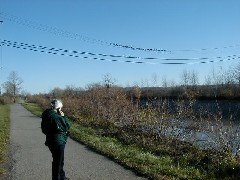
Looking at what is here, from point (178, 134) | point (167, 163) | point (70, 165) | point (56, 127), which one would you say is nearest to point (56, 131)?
point (56, 127)

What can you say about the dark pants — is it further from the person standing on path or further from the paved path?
the paved path

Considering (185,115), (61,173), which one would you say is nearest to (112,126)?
(185,115)

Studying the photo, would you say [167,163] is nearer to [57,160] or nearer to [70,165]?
[70,165]

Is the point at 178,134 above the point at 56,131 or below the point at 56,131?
below

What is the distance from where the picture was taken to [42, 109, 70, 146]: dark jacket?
9.66 m

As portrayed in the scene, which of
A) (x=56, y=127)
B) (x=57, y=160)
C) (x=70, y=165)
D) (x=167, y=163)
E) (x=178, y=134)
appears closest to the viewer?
(x=56, y=127)

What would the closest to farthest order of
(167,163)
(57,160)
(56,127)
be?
(56,127) → (57,160) → (167,163)

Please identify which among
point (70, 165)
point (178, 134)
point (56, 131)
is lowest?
point (70, 165)

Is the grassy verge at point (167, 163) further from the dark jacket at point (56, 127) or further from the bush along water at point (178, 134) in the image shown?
the dark jacket at point (56, 127)

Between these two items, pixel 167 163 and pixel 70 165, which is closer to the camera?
pixel 167 163

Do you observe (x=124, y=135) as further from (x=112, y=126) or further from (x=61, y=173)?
(x=61, y=173)

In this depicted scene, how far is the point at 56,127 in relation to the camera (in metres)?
9.65

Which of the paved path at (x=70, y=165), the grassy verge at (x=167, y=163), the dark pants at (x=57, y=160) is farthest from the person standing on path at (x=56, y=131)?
the grassy verge at (x=167, y=163)

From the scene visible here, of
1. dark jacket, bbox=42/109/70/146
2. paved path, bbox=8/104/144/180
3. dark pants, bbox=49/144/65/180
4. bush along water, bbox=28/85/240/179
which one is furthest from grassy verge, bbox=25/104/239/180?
dark jacket, bbox=42/109/70/146
